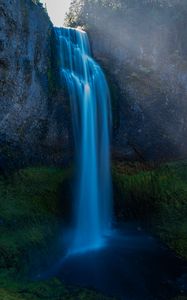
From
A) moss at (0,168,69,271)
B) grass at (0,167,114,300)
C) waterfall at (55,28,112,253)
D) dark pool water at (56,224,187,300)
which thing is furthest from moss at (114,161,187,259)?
moss at (0,168,69,271)

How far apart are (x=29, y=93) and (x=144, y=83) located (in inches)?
287

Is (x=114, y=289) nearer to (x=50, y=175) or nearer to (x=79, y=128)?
(x=50, y=175)

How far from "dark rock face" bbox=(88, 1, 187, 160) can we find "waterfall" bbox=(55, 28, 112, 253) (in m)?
1.31

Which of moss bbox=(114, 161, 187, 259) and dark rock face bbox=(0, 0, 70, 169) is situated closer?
dark rock face bbox=(0, 0, 70, 169)

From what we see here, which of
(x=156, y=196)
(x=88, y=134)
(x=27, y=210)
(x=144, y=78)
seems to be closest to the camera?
(x=27, y=210)

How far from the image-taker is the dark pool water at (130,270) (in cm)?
1288

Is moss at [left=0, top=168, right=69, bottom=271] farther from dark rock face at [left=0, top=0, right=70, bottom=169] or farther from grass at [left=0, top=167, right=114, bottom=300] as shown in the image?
dark rock face at [left=0, top=0, right=70, bottom=169]

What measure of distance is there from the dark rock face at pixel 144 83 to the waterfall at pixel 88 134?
131 cm

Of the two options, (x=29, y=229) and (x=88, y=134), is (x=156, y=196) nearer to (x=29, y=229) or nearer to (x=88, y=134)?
(x=88, y=134)

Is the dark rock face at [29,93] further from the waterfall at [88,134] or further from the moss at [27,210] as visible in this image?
the moss at [27,210]

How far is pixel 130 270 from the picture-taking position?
1456 cm

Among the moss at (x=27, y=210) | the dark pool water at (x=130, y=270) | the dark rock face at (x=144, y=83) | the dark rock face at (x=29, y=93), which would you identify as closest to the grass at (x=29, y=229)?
the moss at (x=27, y=210)

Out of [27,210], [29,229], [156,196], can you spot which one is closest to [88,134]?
[156,196]

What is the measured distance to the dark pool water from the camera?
12.9 m
